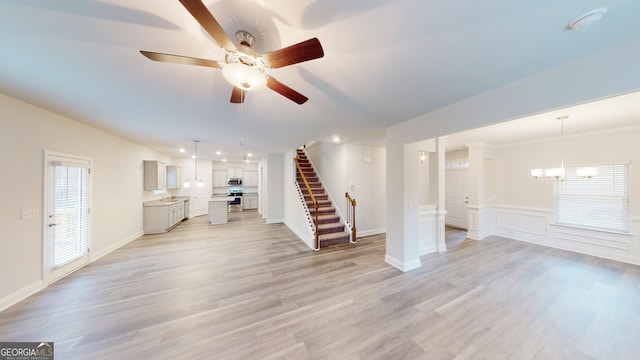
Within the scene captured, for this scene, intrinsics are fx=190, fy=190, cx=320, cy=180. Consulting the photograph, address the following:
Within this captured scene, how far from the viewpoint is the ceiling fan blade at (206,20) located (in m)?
0.91

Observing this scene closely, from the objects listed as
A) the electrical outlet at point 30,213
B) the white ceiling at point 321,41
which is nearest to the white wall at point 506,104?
the white ceiling at point 321,41

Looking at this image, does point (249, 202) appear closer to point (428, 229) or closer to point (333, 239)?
point (333, 239)

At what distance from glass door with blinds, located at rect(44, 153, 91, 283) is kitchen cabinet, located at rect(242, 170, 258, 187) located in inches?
253

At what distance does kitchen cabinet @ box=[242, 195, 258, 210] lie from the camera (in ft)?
32.5

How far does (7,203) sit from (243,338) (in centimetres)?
347

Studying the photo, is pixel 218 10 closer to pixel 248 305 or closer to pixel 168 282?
pixel 248 305

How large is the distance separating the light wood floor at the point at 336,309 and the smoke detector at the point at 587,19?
2695 millimetres

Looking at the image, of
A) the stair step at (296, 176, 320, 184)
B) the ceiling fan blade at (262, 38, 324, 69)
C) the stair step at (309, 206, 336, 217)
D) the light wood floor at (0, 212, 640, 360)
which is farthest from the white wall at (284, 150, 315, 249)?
the ceiling fan blade at (262, 38, 324, 69)

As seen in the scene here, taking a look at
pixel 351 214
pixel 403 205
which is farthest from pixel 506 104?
pixel 351 214

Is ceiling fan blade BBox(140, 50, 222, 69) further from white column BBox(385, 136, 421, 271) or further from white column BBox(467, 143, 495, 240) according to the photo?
white column BBox(467, 143, 495, 240)

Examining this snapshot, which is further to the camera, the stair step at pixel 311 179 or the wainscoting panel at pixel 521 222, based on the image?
the stair step at pixel 311 179

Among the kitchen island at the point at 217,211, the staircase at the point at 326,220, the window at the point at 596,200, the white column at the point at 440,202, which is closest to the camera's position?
the window at the point at 596,200

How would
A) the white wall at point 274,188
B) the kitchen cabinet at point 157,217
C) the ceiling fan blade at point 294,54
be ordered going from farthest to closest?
the white wall at point 274,188
the kitchen cabinet at point 157,217
the ceiling fan blade at point 294,54

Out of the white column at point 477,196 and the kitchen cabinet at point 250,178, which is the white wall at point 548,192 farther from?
the kitchen cabinet at point 250,178
